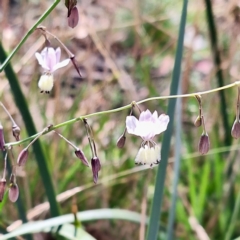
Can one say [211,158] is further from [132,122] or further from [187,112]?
[132,122]

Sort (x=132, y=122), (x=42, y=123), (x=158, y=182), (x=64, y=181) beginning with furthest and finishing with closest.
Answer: (x=42, y=123) → (x=64, y=181) → (x=158, y=182) → (x=132, y=122)

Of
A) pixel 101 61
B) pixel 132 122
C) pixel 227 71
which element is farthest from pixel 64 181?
pixel 101 61

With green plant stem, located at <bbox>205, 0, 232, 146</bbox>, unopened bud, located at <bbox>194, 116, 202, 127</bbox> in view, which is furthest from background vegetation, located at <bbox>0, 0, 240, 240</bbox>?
unopened bud, located at <bbox>194, 116, 202, 127</bbox>

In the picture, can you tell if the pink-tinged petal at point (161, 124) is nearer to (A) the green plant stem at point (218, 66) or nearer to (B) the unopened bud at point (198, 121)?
(B) the unopened bud at point (198, 121)

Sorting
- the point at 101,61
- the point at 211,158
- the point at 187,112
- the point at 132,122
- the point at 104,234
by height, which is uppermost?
the point at 101,61

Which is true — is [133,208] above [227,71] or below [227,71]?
below

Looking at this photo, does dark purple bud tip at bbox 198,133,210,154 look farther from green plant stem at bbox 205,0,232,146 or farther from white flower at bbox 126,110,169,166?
green plant stem at bbox 205,0,232,146

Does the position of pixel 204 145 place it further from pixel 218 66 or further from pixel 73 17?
pixel 218 66

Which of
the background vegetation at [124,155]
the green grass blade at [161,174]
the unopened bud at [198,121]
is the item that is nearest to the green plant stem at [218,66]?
the background vegetation at [124,155]
